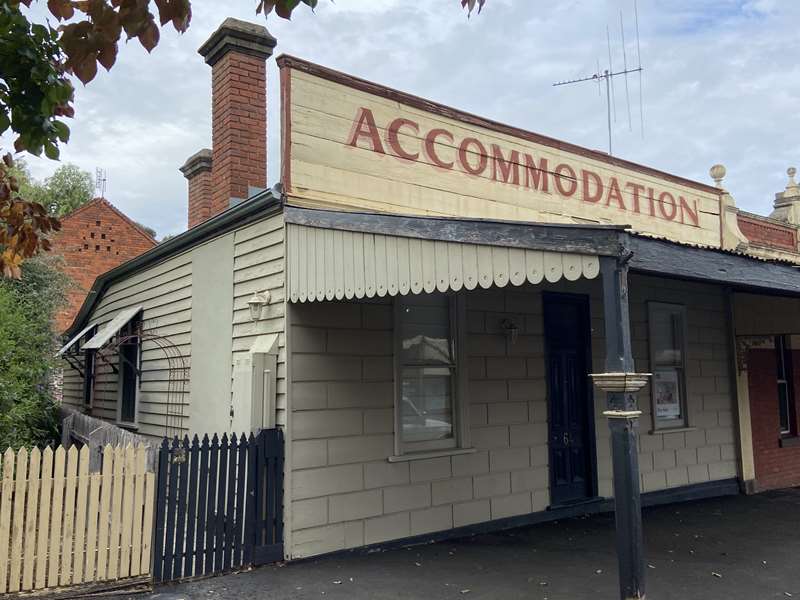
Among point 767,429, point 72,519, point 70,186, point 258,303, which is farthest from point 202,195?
point 70,186

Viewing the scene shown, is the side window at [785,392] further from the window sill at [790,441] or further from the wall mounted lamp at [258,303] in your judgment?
the wall mounted lamp at [258,303]

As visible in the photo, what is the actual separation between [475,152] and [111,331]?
18.7 feet

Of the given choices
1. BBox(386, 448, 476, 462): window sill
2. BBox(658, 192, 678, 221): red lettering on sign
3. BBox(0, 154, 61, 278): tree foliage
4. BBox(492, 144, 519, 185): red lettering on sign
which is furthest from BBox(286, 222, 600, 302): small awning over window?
BBox(658, 192, 678, 221): red lettering on sign

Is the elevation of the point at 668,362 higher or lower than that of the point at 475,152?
lower

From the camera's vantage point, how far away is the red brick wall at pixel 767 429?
1102 cm

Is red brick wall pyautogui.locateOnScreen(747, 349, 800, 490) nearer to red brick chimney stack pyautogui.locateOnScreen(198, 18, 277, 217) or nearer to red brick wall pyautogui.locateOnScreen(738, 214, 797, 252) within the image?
red brick wall pyautogui.locateOnScreen(738, 214, 797, 252)

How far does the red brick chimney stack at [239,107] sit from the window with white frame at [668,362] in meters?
5.83

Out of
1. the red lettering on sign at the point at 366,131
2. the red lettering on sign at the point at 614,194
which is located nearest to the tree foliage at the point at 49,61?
the red lettering on sign at the point at 366,131

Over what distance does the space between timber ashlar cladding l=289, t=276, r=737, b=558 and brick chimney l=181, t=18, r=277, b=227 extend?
258 cm

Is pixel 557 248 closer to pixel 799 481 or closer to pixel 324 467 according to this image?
pixel 324 467

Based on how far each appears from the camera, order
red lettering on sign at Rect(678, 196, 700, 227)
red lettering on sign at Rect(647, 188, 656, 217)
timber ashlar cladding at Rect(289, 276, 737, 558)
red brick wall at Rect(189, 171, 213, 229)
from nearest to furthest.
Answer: timber ashlar cladding at Rect(289, 276, 737, 558) → red lettering on sign at Rect(647, 188, 656, 217) → red lettering on sign at Rect(678, 196, 700, 227) → red brick wall at Rect(189, 171, 213, 229)

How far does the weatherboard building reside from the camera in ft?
17.0

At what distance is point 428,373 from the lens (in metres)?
7.46

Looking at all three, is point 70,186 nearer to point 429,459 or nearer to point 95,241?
point 95,241
